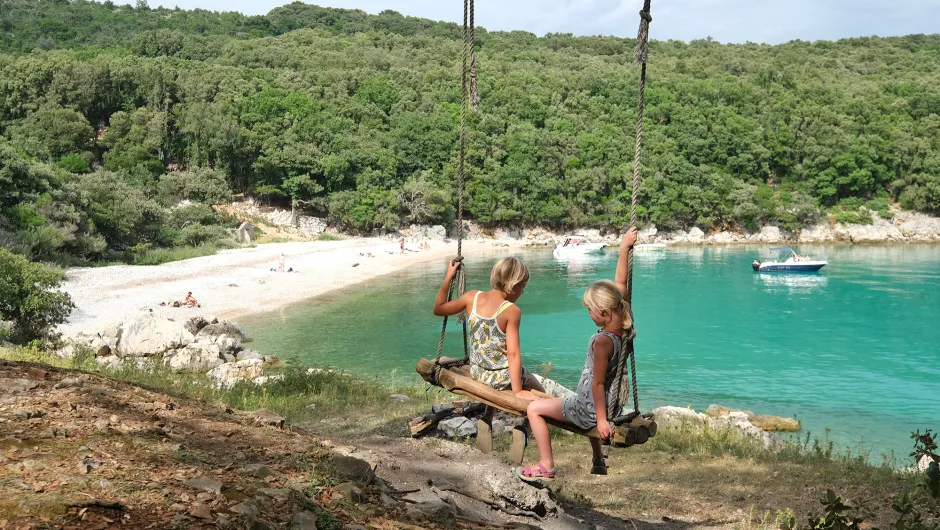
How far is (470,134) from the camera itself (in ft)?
236

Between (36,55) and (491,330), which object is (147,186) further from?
(491,330)

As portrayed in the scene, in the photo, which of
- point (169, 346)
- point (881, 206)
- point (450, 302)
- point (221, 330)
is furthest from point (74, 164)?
point (881, 206)

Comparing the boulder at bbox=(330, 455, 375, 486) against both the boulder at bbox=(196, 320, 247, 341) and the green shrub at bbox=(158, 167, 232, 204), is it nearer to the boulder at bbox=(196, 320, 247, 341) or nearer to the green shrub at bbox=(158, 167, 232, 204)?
the boulder at bbox=(196, 320, 247, 341)

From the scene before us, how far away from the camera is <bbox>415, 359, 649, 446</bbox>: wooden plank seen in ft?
15.2

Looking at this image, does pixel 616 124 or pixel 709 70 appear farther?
pixel 709 70

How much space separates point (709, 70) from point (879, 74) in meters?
24.5

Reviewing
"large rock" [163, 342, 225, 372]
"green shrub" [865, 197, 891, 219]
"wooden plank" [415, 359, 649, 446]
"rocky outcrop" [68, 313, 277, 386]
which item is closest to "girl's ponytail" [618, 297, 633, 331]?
"wooden plank" [415, 359, 649, 446]

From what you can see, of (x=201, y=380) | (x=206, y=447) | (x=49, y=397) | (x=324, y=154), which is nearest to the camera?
(x=206, y=447)

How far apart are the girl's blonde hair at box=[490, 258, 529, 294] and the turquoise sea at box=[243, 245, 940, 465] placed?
32.7ft

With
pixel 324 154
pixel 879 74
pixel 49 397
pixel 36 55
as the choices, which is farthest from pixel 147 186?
pixel 879 74

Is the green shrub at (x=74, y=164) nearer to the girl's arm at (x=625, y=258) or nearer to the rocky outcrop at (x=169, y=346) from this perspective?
the rocky outcrop at (x=169, y=346)

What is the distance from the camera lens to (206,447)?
16.0ft

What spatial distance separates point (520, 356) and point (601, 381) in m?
0.86

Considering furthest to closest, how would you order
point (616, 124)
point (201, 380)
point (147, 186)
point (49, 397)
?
point (616, 124), point (147, 186), point (201, 380), point (49, 397)
